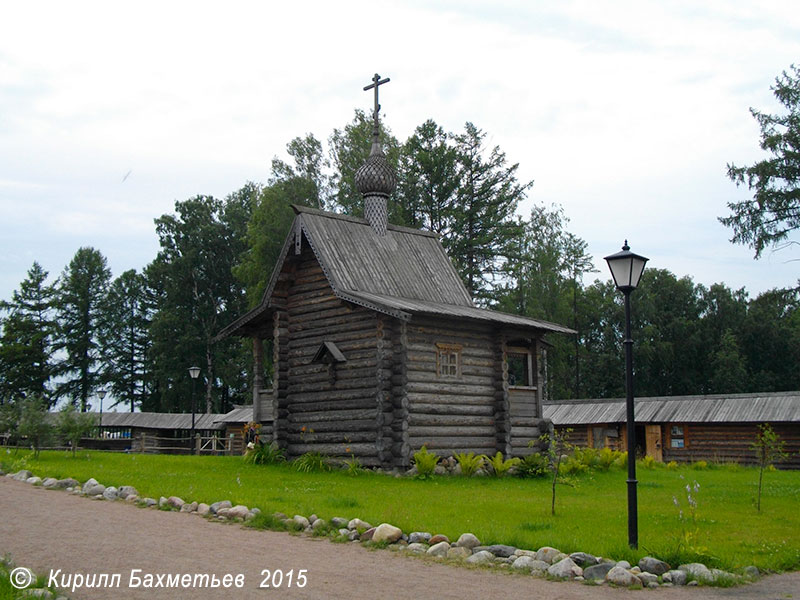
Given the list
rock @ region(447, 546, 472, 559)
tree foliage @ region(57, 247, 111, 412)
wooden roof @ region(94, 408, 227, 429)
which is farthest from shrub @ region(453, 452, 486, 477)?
tree foliage @ region(57, 247, 111, 412)

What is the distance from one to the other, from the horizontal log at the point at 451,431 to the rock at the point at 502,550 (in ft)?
38.9

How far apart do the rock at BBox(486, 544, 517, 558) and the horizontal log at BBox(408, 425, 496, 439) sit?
11.9 metres

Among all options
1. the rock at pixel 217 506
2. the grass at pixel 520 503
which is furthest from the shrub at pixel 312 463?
the rock at pixel 217 506

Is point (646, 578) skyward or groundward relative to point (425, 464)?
groundward

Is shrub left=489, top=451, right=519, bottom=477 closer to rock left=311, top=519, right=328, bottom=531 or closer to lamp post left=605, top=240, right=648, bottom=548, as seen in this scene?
lamp post left=605, top=240, right=648, bottom=548

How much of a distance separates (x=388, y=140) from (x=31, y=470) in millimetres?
30537

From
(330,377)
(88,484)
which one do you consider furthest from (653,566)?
(330,377)

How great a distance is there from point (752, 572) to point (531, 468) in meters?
12.7

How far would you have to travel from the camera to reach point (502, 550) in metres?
9.96

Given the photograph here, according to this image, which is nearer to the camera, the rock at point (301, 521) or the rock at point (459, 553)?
the rock at point (459, 553)

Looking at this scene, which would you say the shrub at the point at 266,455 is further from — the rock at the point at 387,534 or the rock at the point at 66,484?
the rock at the point at 387,534

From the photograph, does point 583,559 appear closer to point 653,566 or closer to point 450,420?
point 653,566

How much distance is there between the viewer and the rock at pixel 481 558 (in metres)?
9.68

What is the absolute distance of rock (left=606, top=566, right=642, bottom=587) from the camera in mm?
8938
